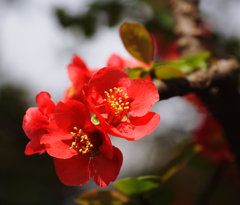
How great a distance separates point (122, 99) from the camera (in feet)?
1.61

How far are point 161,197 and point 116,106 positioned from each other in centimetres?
32

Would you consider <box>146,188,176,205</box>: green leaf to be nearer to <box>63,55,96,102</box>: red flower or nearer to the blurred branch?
<box>63,55,96,102</box>: red flower

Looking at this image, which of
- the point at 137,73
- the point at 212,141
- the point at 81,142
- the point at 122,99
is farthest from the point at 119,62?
the point at 212,141

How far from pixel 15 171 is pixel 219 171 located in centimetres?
203

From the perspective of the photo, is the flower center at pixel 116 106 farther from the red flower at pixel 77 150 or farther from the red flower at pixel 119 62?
the red flower at pixel 119 62

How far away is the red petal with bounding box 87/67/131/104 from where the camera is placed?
0.45 meters

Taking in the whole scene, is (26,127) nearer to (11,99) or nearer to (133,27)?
(133,27)

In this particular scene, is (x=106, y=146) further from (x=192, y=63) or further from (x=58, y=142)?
(x=192, y=63)

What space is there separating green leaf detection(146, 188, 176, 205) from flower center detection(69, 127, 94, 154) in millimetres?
276

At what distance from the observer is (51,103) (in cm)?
45

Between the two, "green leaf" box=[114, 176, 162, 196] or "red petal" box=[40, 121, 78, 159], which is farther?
"green leaf" box=[114, 176, 162, 196]

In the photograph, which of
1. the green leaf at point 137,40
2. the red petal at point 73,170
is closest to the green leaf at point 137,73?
the green leaf at point 137,40

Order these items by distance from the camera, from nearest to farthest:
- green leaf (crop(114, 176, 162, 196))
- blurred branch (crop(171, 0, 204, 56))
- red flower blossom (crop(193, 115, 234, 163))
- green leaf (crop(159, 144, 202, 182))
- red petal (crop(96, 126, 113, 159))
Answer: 1. red petal (crop(96, 126, 113, 159))
2. green leaf (crop(114, 176, 162, 196))
3. green leaf (crop(159, 144, 202, 182))
4. blurred branch (crop(171, 0, 204, 56))
5. red flower blossom (crop(193, 115, 234, 163))

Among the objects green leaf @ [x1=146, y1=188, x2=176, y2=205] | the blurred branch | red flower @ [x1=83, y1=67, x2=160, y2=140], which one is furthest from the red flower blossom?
red flower @ [x1=83, y1=67, x2=160, y2=140]
